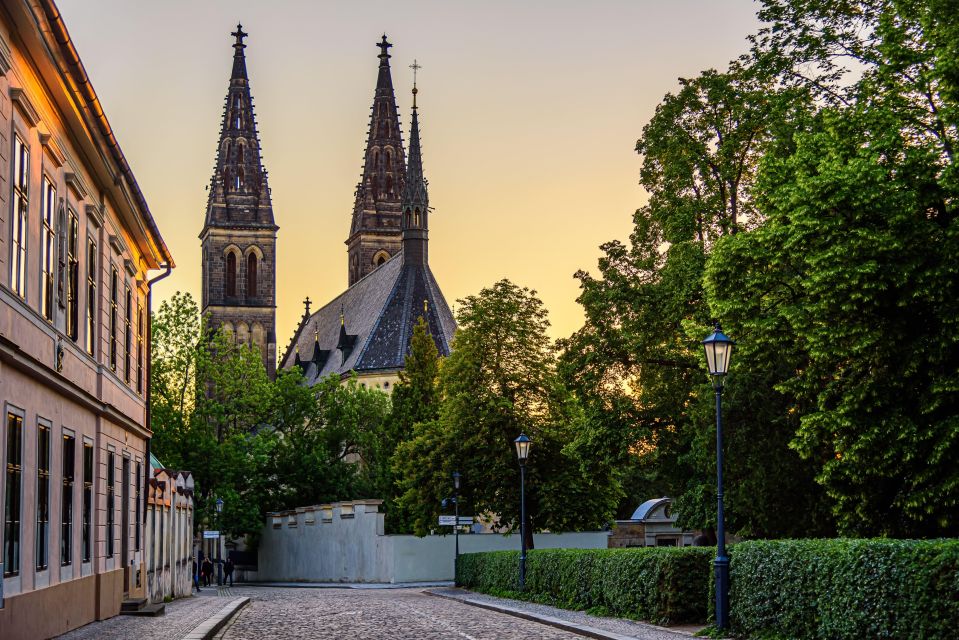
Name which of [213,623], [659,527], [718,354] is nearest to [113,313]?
[213,623]

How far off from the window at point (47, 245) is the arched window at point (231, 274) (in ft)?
319

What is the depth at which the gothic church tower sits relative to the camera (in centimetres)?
11250

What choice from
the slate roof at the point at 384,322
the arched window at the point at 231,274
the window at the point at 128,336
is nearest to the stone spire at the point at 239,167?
the arched window at the point at 231,274

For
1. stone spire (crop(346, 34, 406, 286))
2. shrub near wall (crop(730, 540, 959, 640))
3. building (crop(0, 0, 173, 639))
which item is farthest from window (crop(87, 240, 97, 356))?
stone spire (crop(346, 34, 406, 286))

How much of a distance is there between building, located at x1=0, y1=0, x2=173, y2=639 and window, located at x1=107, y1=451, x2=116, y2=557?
3 centimetres

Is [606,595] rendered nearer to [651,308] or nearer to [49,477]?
[49,477]

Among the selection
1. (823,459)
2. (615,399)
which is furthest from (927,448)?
(615,399)

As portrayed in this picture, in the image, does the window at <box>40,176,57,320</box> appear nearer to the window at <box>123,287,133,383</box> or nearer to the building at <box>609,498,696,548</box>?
the window at <box>123,287,133,383</box>

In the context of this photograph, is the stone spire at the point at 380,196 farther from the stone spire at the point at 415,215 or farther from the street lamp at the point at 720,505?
the street lamp at the point at 720,505

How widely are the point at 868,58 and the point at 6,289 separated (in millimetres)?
21917

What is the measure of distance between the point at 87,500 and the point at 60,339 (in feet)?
12.2

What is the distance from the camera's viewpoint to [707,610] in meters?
19.3

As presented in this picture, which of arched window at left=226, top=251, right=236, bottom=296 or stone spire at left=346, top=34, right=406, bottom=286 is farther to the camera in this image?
stone spire at left=346, top=34, right=406, bottom=286

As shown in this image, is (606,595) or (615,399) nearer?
(606,595)
